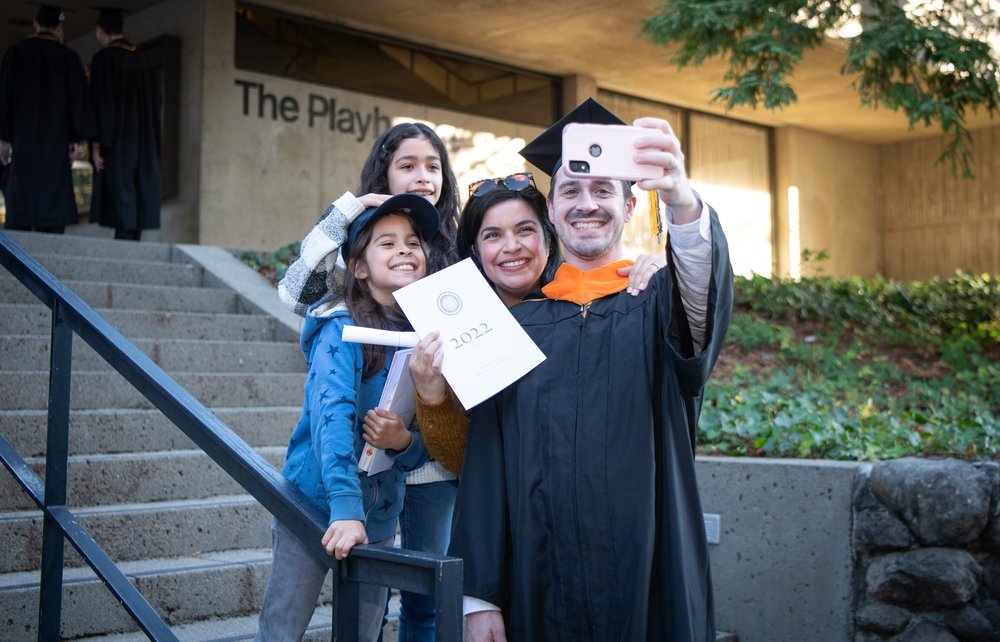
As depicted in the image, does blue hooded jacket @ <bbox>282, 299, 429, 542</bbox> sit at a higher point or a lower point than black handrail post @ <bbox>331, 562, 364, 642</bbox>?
higher

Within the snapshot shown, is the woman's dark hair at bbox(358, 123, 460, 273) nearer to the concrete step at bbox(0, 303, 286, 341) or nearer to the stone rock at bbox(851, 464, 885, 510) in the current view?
the stone rock at bbox(851, 464, 885, 510)

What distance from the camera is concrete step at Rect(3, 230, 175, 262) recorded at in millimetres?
6715

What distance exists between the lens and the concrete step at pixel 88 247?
671 centimetres

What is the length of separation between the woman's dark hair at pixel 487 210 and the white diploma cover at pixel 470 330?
282 millimetres

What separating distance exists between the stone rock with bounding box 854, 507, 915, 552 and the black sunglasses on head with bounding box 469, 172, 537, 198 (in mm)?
2327

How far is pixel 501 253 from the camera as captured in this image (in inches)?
104

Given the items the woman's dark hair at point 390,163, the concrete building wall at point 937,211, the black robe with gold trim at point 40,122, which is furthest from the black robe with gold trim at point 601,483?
the concrete building wall at point 937,211

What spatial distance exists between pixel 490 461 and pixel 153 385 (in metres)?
0.92

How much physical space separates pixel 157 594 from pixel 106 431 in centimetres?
113

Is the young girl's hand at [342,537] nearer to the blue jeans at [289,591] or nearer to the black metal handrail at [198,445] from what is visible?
the black metal handrail at [198,445]

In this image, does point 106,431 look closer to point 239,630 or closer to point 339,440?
point 239,630

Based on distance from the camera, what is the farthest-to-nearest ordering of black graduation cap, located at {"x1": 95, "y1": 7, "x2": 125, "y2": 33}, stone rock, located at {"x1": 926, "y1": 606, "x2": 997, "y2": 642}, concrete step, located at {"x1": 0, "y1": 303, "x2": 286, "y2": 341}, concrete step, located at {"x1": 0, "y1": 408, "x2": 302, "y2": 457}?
black graduation cap, located at {"x1": 95, "y1": 7, "x2": 125, "y2": 33}, concrete step, located at {"x1": 0, "y1": 303, "x2": 286, "y2": 341}, concrete step, located at {"x1": 0, "y1": 408, "x2": 302, "y2": 457}, stone rock, located at {"x1": 926, "y1": 606, "x2": 997, "y2": 642}

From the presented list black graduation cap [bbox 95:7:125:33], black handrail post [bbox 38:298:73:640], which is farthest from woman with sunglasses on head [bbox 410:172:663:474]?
black graduation cap [bbox 95:7:125:33]

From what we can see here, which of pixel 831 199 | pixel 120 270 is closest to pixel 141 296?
pixel 120 270
